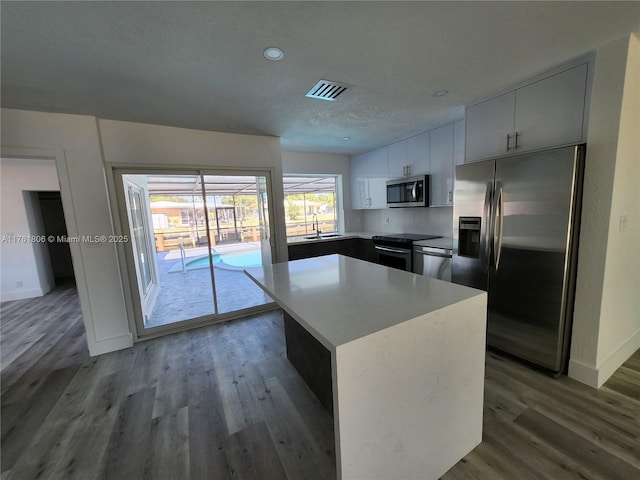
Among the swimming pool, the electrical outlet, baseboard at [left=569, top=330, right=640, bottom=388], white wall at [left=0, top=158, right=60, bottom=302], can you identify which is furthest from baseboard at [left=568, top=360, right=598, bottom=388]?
white wall at [left=0, top=158, right=60, bottom=302]

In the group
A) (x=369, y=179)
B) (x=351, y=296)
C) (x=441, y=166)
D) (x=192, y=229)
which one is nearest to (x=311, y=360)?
(x=351, y=296)

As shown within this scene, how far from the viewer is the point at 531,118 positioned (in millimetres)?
2152

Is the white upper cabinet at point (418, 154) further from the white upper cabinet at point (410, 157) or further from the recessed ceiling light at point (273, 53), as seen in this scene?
the recessed ceiling light at point (273, 53)

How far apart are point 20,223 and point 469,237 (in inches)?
287

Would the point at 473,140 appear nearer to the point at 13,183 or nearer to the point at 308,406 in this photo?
the point at 308,406

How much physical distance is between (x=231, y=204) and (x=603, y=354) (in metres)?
4.47

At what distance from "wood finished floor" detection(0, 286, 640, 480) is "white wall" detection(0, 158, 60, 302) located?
292 cm

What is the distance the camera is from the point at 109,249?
8.95 ft

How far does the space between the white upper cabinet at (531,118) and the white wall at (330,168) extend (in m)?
2.58

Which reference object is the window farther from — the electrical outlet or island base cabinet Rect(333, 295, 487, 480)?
island base cabinet Rect(333, 295, 487, 480)

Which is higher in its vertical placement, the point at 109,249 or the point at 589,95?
the point at 589,95

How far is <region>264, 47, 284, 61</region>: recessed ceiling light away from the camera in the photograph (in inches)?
62.0

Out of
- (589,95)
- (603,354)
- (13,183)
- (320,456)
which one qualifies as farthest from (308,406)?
(13,183)

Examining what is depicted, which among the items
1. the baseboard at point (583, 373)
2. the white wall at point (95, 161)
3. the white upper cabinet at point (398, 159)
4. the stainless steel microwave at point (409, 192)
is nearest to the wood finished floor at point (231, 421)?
the baseboard at point (583, 373)
